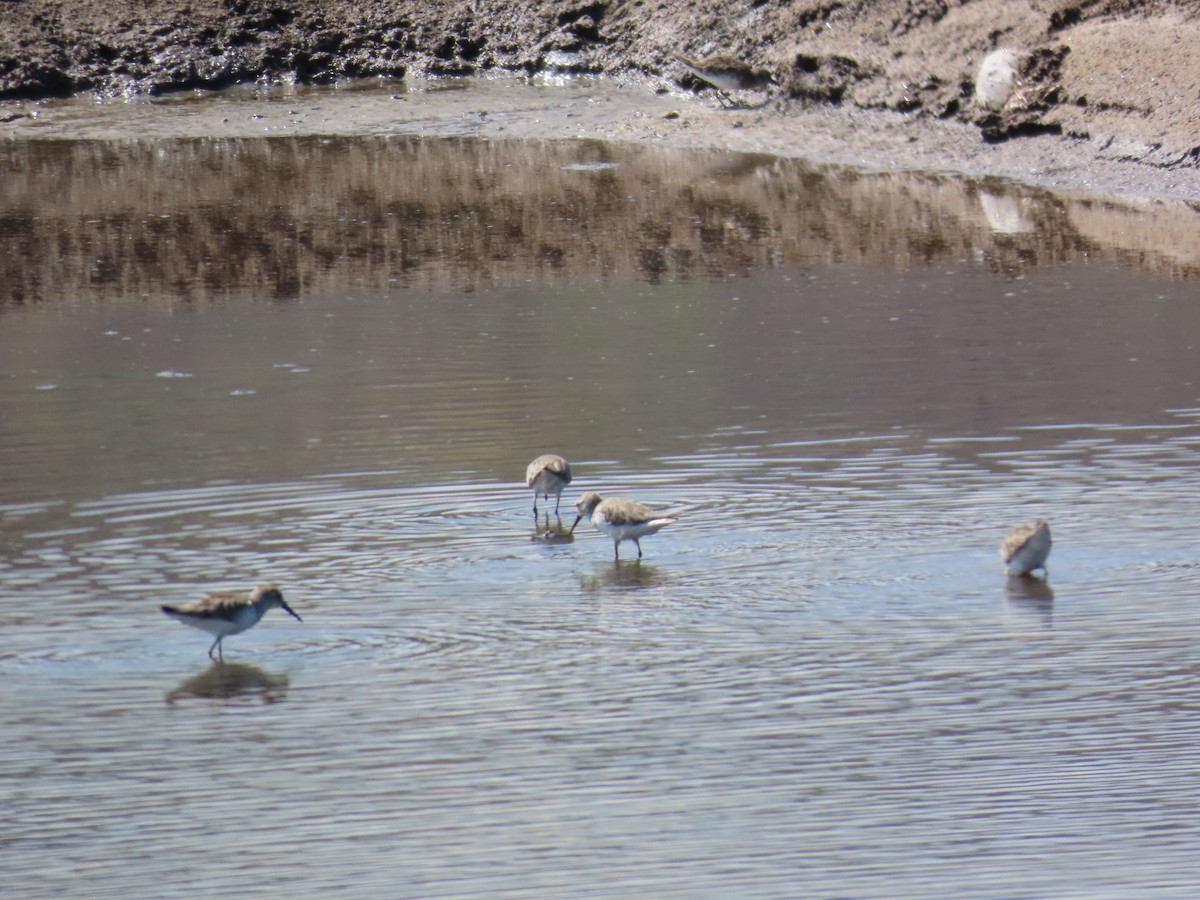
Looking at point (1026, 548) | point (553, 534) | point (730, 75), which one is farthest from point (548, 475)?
point (730, 75)

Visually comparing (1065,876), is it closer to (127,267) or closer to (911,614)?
(911,614)

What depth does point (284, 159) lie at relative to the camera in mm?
21609

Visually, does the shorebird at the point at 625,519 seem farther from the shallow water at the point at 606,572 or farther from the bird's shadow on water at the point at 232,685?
the bird's shadow on water at the point at 232,685

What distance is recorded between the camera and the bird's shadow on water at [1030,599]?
7281mm

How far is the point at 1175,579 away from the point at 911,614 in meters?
1.12

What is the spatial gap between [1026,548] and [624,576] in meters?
1.57

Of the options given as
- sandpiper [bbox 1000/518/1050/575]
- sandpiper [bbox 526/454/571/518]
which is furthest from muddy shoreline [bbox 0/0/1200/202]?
sandpiper [bbox 1000/518/1050/575]

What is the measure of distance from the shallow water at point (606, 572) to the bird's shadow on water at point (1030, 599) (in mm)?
24

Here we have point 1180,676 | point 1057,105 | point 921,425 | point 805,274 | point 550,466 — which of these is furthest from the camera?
point 1057,105


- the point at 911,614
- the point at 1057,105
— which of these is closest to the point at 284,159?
the point at 1057,105

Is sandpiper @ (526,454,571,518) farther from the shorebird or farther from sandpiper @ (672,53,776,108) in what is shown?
sandpiper @ (672,53,776,108)

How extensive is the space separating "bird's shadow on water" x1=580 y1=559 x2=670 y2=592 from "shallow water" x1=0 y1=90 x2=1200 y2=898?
2cm

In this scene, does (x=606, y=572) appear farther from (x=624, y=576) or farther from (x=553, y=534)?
(x=553, y=534)

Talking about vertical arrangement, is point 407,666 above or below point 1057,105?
below
